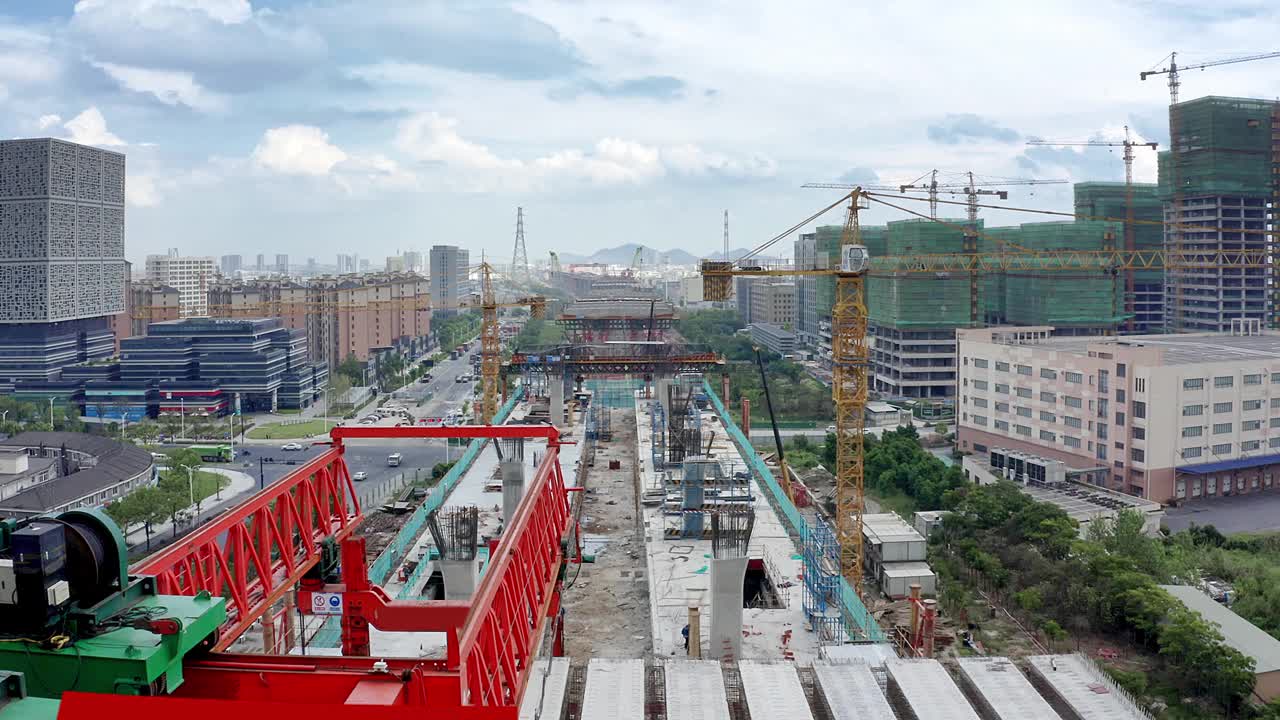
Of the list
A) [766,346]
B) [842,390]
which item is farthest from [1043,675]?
[766,346]

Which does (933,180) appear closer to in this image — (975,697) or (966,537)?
(966,537)

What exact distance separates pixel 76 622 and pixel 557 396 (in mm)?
20545

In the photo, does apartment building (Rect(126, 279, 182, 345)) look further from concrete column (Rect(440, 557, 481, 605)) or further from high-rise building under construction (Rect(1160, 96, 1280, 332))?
high-rise building under construction (Rect(1160, 96, 1280, 332))

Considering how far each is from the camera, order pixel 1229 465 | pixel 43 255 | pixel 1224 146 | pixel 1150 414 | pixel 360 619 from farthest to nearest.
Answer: pixel 1224 146
pixel 43 255
pixel 1229 465
pixel 1150 414
pixel 360 619

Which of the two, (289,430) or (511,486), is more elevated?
(511,486)

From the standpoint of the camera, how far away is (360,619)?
23.7 feet

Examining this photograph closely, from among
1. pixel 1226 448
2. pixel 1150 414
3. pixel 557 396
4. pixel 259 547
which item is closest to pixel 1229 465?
pixel 1226 448

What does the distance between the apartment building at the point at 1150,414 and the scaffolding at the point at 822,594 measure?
9991 mm

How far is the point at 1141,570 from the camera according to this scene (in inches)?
532

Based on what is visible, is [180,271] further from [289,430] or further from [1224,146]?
[1224,146]

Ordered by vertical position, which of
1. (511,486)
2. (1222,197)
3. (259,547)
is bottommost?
(511,486)

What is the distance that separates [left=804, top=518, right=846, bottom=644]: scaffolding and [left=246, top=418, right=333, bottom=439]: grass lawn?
1987cm

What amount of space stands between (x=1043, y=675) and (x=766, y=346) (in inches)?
1621

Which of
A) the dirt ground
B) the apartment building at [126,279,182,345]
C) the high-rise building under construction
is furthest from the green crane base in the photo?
the apartment building at [126,279,182,345]
